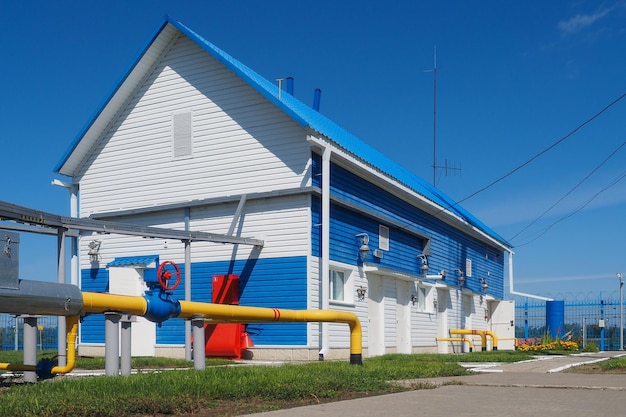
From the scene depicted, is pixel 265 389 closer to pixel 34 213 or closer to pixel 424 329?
pixel 34 213

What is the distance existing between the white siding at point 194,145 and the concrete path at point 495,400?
362 inches

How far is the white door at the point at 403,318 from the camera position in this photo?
23.6m

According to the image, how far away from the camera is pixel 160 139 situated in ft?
68.7

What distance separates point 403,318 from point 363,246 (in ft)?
14.9

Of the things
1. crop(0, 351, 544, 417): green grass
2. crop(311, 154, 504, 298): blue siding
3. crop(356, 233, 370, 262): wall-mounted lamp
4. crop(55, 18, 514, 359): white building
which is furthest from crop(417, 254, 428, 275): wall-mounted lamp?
crop(0, 351, 544, 417): green grass

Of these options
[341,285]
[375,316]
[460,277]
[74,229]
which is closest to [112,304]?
[74,229]

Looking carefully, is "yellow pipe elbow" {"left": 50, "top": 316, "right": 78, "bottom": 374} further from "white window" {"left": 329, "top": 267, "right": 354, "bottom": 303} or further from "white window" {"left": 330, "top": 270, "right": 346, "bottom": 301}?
"white window" {"left": 329, "top": 267, "right": 354, "bottom": 303}

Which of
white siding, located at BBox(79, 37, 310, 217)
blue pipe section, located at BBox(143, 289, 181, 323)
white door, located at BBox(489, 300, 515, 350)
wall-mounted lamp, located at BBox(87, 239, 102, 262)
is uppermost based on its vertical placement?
white siding, located at BBox(79, 37, 310, 217)

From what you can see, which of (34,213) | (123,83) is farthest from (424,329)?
(34,213)

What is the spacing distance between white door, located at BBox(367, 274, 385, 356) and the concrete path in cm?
1013

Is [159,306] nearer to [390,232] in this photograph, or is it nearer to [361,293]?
[361,293]

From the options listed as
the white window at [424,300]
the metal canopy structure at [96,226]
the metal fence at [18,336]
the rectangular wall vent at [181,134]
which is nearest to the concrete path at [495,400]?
the metal canopy structure at [96,226]

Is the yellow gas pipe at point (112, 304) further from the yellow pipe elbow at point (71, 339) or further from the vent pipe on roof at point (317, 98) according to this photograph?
the vent pipe on roof at point (317, 98)

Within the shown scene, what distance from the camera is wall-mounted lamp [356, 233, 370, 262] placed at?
20469 millimetres
